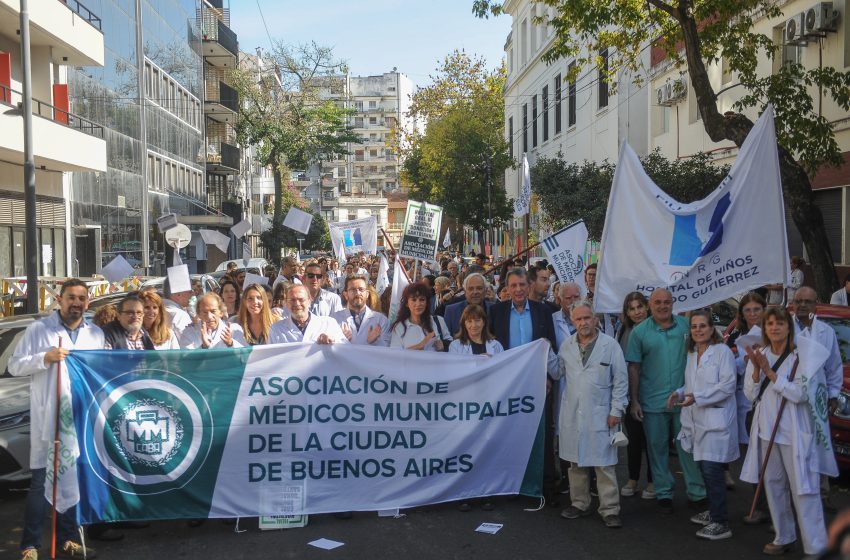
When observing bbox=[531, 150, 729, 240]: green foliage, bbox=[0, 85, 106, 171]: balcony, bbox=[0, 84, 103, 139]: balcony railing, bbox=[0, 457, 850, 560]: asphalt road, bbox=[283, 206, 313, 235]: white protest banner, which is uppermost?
bbox=[0, 84, 103, 139]: balcony railing

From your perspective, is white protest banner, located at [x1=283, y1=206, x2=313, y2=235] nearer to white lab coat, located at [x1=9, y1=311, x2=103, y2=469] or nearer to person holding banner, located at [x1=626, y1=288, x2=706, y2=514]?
person holding banner, located at [x1=626, y1=288, x2=706, y2=514]

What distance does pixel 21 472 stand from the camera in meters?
7.14

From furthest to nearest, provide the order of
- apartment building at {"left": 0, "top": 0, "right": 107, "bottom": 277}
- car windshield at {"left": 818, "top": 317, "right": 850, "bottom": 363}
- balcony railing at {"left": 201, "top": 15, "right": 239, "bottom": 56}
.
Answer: balcony railing at {"left": 201, "top": 15, "right": 239, "bottom": 56}
apartment building at {"left": 0, "top": 0, "right": 107, "bottom": 277}
car windshield at {"left": 818, "top": 317, "right": 850, "bottom": 363}

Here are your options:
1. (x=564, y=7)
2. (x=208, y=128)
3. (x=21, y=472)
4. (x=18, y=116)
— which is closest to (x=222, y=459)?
(x=21, y=472)

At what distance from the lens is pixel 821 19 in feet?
50.7

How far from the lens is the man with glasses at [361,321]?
8.02 metres

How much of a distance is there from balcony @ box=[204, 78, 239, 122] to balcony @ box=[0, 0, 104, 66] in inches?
898

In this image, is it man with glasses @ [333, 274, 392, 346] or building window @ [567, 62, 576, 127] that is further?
building window @ [567, 62, 576, 127]

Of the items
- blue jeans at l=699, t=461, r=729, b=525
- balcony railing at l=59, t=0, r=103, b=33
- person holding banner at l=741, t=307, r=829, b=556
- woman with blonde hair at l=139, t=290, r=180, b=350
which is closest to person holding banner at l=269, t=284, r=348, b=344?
woman with blonde hair at l=139, t=290, r=180, b=350

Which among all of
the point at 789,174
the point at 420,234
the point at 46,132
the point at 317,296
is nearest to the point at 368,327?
the point at 317,296

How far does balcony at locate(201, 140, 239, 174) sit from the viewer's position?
48.8 meters

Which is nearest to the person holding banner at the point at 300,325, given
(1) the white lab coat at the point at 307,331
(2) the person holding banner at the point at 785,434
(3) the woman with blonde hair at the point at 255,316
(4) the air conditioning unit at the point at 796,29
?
(1) the white lab coat at the point at 307,331

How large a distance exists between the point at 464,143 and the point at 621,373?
39.2 metres

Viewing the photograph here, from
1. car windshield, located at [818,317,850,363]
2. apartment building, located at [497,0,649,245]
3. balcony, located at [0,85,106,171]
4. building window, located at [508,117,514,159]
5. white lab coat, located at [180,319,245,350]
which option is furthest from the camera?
building window, located at [508,117,514,159]
